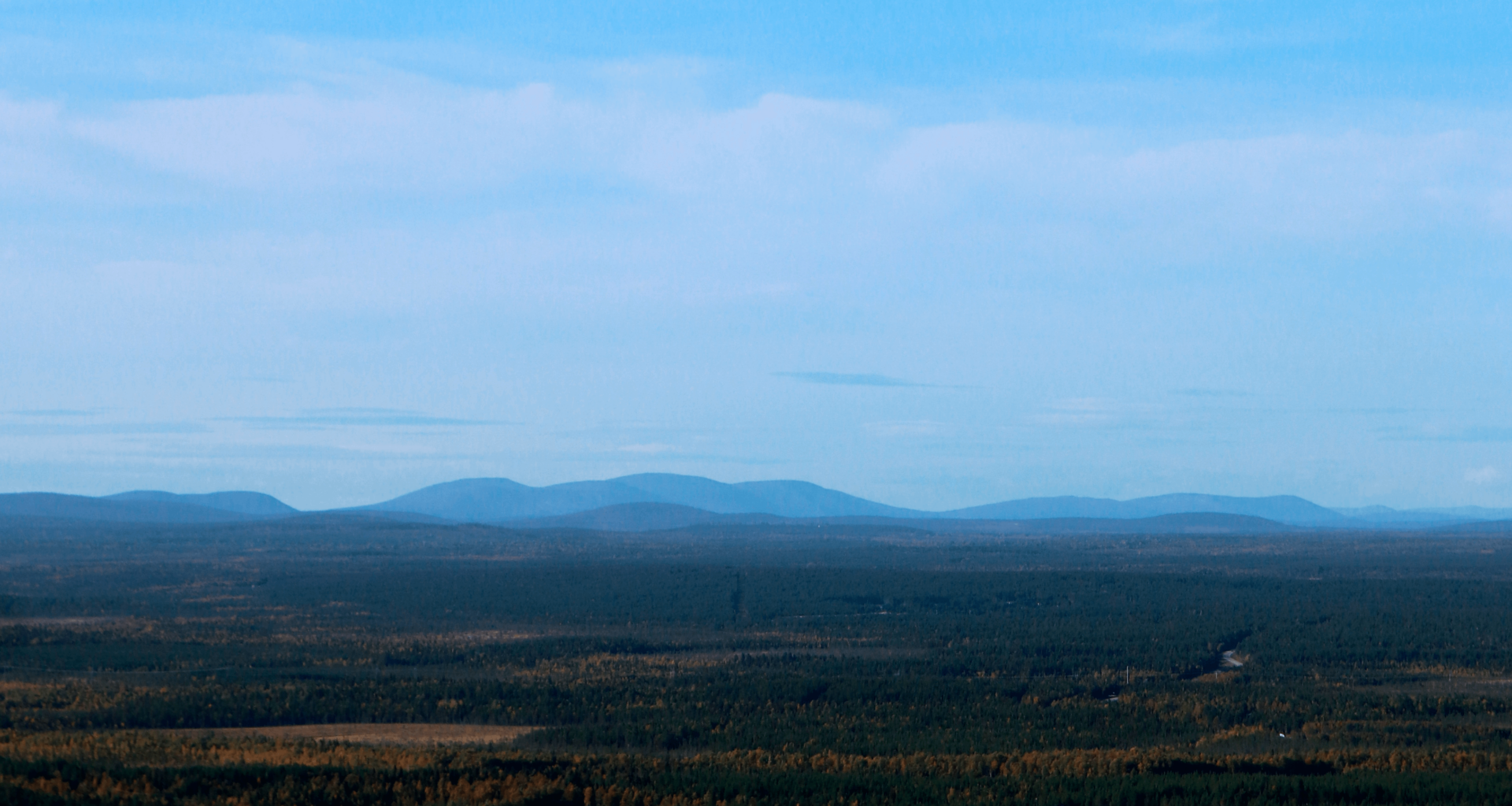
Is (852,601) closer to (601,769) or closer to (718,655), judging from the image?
(718,655)

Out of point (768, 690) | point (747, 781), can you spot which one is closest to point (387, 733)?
point (768, 690)

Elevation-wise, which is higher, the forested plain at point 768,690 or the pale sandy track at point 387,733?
the forested plain at point 768,690

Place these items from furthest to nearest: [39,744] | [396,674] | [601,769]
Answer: [396,674] → [39,744] → [601,769]

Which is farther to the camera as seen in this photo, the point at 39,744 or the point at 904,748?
the point at 904,748

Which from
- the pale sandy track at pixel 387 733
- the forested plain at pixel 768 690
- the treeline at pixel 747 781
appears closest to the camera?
the treeline at pixel 747 781

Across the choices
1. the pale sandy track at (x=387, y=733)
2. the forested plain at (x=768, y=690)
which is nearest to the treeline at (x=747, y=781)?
the forested plain at (x=768, y=690)

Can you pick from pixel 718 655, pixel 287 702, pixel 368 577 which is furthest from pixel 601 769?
pixel 368 577

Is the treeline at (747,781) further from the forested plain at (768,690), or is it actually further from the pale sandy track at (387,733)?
the pale sandy track at (387,733)

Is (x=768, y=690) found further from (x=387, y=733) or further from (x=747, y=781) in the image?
(x=747, y=781)

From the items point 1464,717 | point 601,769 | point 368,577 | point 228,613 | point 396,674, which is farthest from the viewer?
point 368,577
